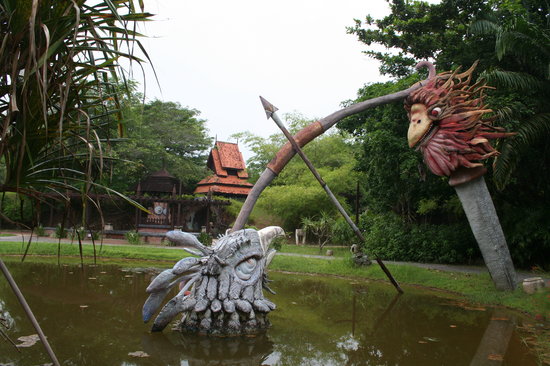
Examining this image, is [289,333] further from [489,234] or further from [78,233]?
[489,234]

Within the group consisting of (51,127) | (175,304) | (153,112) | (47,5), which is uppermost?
(153,112)

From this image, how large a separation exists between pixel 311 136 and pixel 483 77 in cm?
385

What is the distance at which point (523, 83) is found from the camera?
777 centimetres

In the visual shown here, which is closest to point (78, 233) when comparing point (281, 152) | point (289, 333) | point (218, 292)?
point (218, 292)

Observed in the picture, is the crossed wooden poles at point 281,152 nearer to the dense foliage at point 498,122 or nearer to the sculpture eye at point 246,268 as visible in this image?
the sculpture eye at point 246,268

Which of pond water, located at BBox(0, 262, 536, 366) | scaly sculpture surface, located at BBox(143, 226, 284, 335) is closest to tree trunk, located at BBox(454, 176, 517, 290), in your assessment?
pond water, located at BBox(0, 262, 536, 366)

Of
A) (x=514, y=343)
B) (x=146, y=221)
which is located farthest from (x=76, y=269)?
(x=146, y=221)

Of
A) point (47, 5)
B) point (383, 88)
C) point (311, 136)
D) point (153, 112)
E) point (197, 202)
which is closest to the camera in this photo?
point (47, 5)

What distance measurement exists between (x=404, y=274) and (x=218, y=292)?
5739mm

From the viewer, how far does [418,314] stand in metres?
5.44

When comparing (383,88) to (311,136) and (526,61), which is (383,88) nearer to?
(526,61)

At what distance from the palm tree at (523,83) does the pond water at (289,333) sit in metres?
3.14

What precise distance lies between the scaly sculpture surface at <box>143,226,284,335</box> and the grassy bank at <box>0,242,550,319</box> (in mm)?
1218

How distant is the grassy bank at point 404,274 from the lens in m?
6.09
